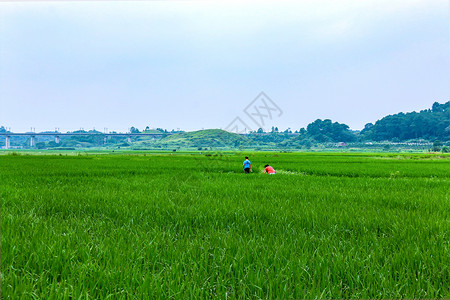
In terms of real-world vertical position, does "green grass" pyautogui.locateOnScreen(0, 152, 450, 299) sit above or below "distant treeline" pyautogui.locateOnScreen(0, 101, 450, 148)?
below

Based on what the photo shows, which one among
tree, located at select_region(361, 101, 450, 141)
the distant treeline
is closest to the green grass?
the distant treeline

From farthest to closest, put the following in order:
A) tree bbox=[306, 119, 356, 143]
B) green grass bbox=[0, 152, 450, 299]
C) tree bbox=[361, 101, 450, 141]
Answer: tree bbox=[306, 119, 356, 143], tree bbox=[361, 101, 450, 141], green grass bbox=[0, 152, 450, 299]

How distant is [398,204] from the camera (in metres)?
4.48

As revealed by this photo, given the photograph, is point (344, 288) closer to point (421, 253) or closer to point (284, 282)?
point (284, 282)

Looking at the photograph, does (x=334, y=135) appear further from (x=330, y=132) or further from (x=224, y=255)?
(x=224, y=255)

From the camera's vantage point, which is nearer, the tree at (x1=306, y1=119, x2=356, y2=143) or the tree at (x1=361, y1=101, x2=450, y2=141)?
the tree at (x1=361, y1=101, x2=450, y2=141)

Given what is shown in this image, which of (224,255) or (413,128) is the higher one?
(413,128)

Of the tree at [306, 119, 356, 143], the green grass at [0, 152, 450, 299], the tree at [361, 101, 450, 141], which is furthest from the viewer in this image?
the tree at [306, 119, 356, 143]

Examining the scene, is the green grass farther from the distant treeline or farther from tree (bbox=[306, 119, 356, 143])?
tree (bbox=[306, 119, 356, 143])

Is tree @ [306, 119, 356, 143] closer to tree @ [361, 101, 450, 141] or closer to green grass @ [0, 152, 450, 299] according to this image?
tree @ [361, 101, 450, 141]

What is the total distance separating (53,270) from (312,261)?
2148 mm

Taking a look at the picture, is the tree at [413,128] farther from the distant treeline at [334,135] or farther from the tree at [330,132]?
the tree at [330,132]

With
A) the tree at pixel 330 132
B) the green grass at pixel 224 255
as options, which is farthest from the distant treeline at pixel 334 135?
the green grass at pixel 224 255

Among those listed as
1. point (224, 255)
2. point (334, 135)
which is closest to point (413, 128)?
point (334, 135)
